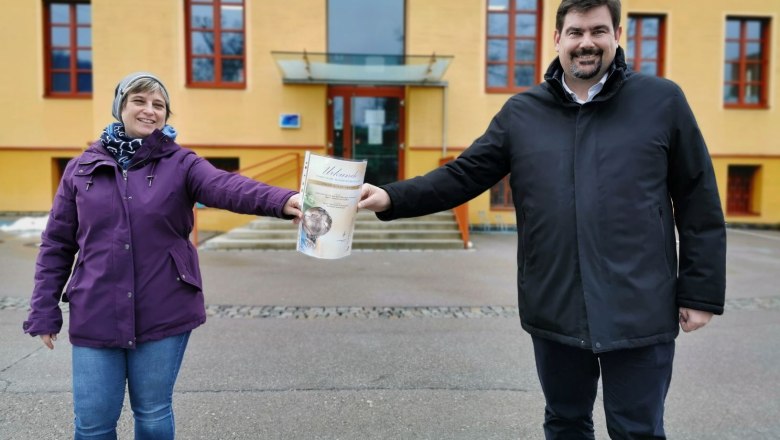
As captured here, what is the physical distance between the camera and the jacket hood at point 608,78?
88.0 inches

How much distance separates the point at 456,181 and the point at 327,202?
0.68m

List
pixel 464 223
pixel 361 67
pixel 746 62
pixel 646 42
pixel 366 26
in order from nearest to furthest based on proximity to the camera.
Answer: pixel 464 223
pixel 361 67
pixel 366 26
pixel 646 42
pixel 746 62

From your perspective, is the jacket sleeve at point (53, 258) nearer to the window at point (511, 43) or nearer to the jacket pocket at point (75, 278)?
the jacket pocket at point (75, 278)

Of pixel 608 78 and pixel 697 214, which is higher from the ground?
pixel 608 78

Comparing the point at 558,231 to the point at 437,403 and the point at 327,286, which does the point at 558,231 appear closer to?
the point at 437,403

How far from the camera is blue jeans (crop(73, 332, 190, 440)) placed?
235cm

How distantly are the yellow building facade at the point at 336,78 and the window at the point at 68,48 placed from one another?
0.03 metres

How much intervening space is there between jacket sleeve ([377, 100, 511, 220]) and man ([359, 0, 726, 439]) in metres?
0.19

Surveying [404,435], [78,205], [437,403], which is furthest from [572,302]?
[78,205]

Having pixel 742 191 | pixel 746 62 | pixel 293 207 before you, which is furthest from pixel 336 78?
pixel 742 191

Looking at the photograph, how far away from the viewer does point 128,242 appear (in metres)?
2.34

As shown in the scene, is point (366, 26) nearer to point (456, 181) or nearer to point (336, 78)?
point (336, 78)

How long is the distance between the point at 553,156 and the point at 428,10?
1197cm

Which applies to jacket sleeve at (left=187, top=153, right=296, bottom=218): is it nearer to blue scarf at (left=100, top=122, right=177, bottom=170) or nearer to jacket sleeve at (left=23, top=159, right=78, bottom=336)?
blue scarf at (left=100, top=122, right=177, bottom=170)
